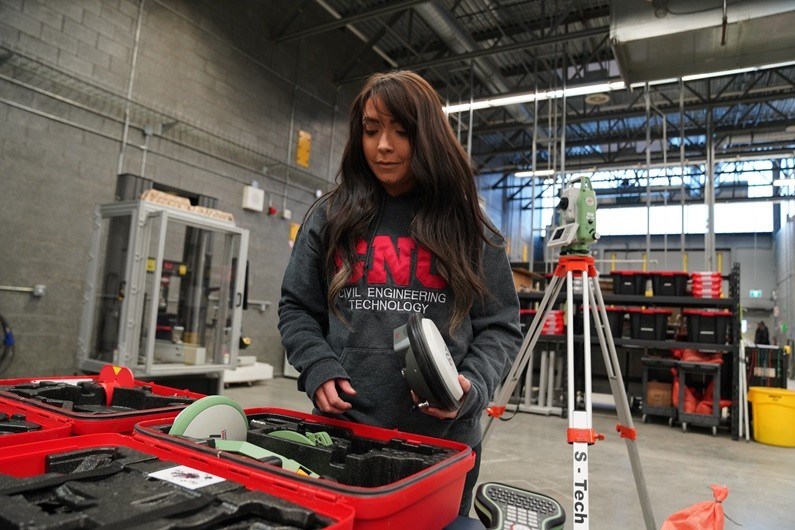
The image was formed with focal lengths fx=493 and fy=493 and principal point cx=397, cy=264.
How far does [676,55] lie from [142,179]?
531cm

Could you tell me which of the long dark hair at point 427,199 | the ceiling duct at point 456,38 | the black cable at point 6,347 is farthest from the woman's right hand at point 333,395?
the ceiling duct at point 456,38

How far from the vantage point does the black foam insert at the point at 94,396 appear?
92 cm

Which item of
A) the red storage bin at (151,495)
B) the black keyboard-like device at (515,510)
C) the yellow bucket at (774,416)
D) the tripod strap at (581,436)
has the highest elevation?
the red storage bin at (151,495)

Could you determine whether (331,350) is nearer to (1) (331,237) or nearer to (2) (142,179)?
(1) (331,237)

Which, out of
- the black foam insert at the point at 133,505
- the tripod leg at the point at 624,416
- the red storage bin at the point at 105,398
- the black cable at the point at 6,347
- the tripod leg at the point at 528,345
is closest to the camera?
the black foam insert at the point at 133,505

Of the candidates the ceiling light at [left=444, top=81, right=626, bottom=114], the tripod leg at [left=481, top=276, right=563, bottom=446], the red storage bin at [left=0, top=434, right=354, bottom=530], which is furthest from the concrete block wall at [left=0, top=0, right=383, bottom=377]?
the red storage bin at [left=0, top=434, right=354, bottom=530]

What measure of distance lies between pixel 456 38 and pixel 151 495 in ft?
24.6

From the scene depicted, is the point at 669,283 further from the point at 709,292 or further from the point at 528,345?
the point at 528,345

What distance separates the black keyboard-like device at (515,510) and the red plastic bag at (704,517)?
1035 millimetres

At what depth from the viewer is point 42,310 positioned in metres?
4.37

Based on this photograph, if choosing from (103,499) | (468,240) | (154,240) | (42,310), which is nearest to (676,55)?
(468,240)

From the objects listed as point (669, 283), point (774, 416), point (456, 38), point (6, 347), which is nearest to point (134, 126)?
point (6, 347)

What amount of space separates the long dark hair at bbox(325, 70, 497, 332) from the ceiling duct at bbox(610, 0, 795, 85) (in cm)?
429

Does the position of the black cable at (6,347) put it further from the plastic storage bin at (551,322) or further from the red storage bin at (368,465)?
the plastic storage bin at (551,322)
